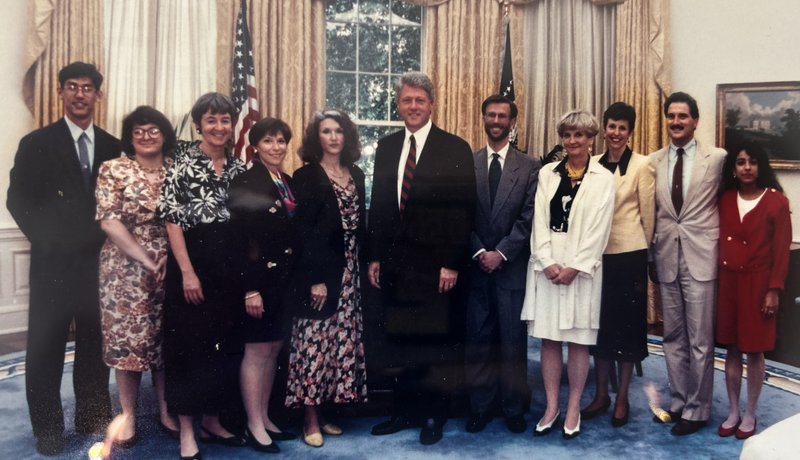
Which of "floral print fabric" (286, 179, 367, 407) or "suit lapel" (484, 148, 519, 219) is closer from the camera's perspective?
"floral print fabric" (286, 179, 367, 407)

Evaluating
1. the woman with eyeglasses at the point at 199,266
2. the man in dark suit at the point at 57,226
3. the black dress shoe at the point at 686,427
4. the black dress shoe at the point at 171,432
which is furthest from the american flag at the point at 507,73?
the black dress shoe at the point at 171,432

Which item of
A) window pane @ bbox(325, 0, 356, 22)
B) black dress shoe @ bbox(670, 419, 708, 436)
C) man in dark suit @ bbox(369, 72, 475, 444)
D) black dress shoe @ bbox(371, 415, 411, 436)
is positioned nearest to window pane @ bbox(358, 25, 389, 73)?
window pane @ bbox(325, 0, 356, 22)

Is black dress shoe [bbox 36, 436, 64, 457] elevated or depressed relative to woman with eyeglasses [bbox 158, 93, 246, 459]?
depressed

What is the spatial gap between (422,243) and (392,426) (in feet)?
2.83

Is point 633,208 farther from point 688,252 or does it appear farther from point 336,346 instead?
point 336,346

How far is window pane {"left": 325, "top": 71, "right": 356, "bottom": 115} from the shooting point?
5.04 m

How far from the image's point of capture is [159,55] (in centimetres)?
471

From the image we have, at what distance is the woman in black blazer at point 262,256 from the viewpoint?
2.39 m

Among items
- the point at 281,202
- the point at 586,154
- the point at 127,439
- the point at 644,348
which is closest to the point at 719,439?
the point at 644,348

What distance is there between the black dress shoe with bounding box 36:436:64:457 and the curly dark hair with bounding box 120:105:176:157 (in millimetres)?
1213

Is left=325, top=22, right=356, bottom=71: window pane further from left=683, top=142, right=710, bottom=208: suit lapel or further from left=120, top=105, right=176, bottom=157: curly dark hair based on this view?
left=683, top=142, right=710, bottom=208: suit lapel

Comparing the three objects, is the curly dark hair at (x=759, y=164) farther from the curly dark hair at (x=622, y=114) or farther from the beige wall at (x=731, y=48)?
the beige wall at (x=731, y=48)

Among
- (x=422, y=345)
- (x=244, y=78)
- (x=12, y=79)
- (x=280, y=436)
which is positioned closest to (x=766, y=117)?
(x=422, y=345)

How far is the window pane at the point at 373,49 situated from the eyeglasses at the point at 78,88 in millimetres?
2909
